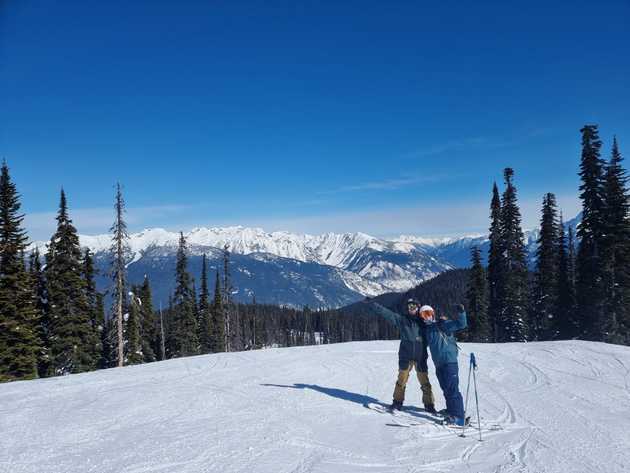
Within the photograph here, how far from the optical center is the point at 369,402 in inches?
396

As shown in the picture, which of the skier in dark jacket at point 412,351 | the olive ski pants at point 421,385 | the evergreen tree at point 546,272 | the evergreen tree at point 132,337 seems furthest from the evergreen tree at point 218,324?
the skier in dark jacket at point 412,351

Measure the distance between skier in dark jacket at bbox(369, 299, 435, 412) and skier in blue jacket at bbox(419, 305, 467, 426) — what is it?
278 millimetres

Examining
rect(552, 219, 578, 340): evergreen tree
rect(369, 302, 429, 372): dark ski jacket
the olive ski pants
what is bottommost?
rect(552, 219, 578, 340): evergreen tree

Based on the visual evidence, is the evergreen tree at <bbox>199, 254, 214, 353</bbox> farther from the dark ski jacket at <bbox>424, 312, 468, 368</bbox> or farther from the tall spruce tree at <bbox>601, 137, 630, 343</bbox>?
the dark ski jacket at <bbox>424, 312, 468, 368</bbox>

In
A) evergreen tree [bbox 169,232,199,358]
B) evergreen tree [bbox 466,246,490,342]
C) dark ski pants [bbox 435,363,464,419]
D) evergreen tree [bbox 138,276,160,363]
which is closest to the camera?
dark ski pants [bbox 435,363,464,419]

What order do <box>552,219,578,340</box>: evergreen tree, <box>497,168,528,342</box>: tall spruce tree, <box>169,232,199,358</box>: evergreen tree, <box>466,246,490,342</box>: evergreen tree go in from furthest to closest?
<box>169,232,199,358</box>: evergreen tree, <box>466,246,490,342</box>: evergreen tree, <box>497,168,528,342</box>: tall spruce tree, <box>552,219,578,340</box>: evergreen tree

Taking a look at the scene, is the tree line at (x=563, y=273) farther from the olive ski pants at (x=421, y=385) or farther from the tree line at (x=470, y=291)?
the olive ski pants at (x=421, y=385)

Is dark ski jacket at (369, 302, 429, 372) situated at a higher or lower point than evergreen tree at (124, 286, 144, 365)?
higher

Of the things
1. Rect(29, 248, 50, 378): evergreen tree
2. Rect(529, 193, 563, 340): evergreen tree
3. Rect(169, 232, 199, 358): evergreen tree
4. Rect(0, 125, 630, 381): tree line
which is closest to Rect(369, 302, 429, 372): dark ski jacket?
Rect(0, 125, 630, 381): tree line

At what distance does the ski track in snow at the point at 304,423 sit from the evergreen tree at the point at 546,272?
27.2 metres

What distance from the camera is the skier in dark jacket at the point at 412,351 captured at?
8984 mm

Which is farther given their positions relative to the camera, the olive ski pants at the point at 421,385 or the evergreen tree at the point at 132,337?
the evergreen tree at the point at 132,337

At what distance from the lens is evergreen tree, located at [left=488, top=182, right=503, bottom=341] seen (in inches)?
1649

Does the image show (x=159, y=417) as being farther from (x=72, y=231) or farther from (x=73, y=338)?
(x=72, y=231)
